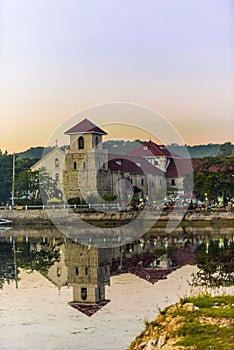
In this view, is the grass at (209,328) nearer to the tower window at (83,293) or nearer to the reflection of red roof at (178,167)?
the tower window at (83,293)

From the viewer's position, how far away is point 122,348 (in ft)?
25.1

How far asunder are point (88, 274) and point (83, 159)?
90.5 ft

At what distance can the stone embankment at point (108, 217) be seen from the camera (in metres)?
31.6

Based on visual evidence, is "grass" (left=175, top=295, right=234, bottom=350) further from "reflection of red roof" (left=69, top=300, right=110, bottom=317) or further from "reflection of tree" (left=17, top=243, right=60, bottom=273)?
"reflection of tree" (left=17, top=243, right=60, bottom=273)

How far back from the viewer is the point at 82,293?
11.8m

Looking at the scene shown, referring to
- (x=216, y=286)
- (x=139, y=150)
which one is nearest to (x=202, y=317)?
(x=216, y=286)

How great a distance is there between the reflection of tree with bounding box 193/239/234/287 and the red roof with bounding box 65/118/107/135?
69.0 ft

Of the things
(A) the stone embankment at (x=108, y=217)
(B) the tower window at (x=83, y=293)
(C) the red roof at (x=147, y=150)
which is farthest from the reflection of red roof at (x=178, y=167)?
(B) the tower window at (x=83, y=293)

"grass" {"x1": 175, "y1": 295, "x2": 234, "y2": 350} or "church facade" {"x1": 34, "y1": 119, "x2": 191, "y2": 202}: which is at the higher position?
"church facade" {"x1": 34, "y1": 119, "x2": 191, "y2": 202}

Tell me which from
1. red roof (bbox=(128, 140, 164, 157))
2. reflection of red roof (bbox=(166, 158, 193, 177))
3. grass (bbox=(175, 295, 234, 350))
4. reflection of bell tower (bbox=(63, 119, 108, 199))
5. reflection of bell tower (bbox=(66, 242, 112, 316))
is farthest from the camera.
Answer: red roof (bbox=(128, 140, 164, 157))

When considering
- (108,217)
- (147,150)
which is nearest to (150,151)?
(147,150)

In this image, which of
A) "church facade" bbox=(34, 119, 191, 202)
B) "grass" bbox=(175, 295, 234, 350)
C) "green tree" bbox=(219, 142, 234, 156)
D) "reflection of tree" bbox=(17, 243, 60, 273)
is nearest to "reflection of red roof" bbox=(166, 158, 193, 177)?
"church facade" bbox=(34, 119, 191, 202)

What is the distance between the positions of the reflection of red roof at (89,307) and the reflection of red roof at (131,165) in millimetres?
32638

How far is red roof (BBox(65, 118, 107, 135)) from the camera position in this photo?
4234 centimetres
